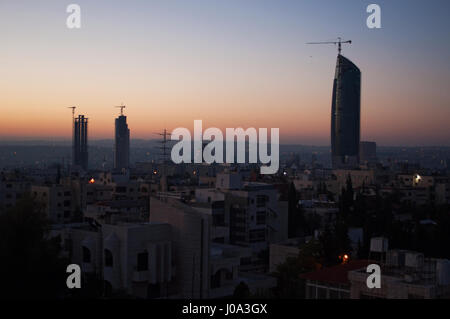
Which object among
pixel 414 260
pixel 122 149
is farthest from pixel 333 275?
pixel 122 149

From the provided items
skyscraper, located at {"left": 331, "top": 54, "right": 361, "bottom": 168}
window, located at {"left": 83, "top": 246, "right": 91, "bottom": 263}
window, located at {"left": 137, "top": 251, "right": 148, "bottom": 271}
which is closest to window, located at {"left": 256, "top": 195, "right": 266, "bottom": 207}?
window, located at {"left": 83, "top": 246, "right": 91, "bottom": 263}

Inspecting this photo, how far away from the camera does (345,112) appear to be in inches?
1925

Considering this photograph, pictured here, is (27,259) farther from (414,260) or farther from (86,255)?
(414,260)

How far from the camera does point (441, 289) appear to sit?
4.59 meters

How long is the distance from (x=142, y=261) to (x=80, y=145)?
121 ft

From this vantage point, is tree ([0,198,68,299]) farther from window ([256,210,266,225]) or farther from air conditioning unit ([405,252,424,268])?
window ([256,210,266,225])

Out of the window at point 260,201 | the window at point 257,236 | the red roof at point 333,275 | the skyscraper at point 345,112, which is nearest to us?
the red roof at point 333,275

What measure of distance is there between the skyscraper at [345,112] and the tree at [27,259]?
43244mm

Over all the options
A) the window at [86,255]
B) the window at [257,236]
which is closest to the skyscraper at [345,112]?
the window at [257,236]

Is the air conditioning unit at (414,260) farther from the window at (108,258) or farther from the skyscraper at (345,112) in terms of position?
the skyscraper at (345,112)

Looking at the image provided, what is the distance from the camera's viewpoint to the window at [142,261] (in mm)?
6793

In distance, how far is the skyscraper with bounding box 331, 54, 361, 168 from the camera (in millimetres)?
48594
